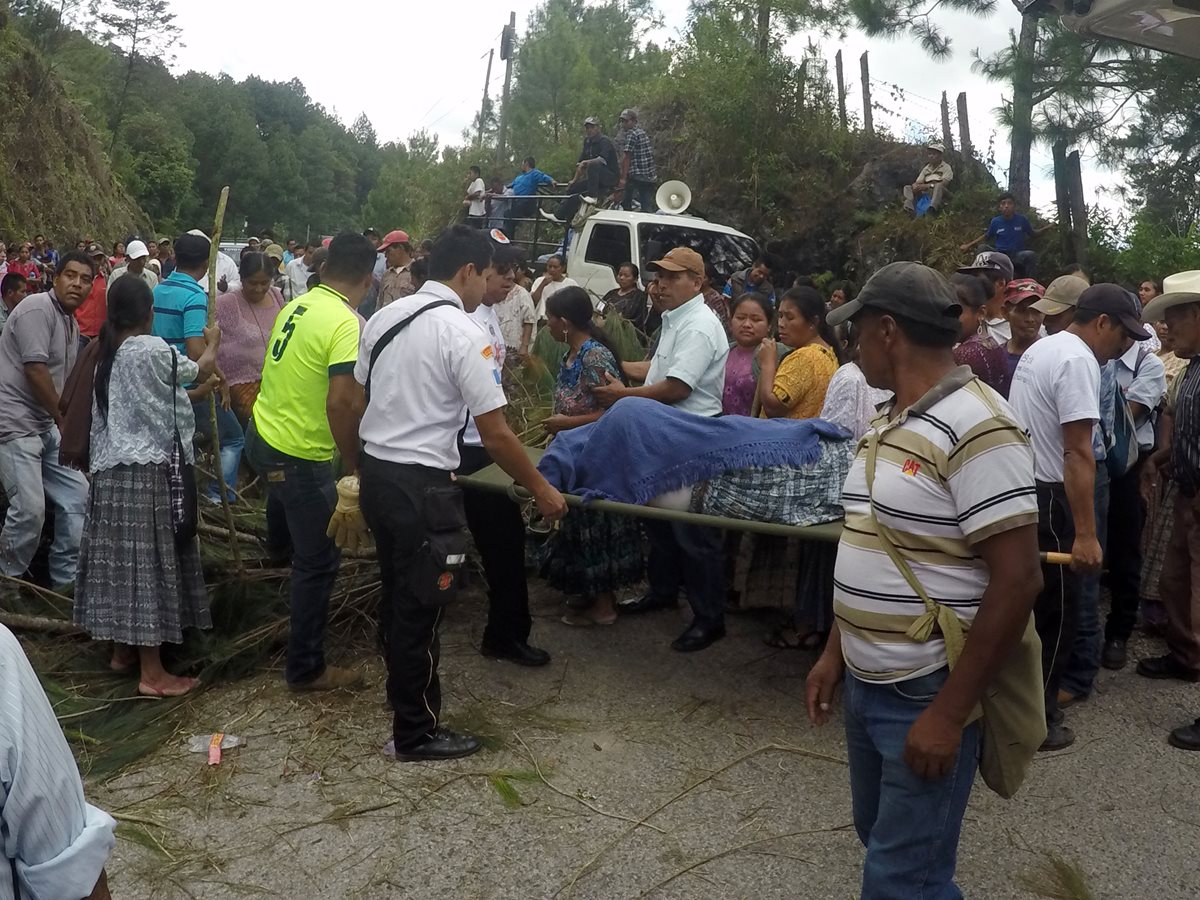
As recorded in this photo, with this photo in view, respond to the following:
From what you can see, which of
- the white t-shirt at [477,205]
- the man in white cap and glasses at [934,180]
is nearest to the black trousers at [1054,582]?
the man in white cap and glasses at [934,180]

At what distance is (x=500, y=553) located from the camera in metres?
4.70

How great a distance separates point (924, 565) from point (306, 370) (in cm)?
281

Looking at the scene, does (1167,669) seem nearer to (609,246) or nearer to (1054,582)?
(1054,582)

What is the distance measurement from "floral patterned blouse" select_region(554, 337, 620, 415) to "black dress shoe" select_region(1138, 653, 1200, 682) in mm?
2749

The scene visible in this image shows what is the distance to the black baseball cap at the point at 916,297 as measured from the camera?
215 cm

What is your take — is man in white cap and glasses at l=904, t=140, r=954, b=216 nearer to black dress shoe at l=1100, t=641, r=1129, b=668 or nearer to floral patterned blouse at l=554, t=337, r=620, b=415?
black dress shoe at l=1100, t=641, r=1129, b=668

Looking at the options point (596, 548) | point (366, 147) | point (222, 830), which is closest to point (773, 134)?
point (596, 548)

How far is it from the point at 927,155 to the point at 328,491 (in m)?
14.1

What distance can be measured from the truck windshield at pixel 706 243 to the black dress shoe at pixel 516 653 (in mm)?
7528


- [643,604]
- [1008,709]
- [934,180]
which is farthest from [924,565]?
[934,180]

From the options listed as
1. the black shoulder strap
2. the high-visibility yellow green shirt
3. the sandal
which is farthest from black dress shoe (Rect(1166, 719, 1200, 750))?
the high-visibility yellow green shirt

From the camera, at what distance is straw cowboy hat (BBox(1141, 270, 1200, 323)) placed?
406cm

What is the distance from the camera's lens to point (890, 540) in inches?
84.0

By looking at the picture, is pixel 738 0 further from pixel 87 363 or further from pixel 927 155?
pixel 87 363
